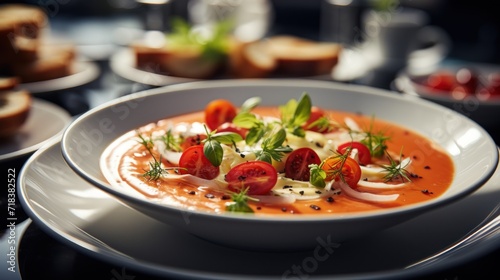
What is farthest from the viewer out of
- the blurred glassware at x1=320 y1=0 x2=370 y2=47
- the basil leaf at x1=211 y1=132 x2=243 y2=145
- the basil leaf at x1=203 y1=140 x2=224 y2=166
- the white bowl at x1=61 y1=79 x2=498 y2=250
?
the blurred glassware at x1=320 y1=0 x2=370 y2=47

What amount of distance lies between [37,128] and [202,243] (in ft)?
4.19

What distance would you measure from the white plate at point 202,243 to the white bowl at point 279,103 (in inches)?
2.1

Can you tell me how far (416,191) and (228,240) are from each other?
659 mm

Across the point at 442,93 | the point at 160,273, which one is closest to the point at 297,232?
the point at 160,273

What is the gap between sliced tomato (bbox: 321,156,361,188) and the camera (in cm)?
174

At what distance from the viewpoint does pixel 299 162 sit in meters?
1.82

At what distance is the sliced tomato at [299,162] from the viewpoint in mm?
1805

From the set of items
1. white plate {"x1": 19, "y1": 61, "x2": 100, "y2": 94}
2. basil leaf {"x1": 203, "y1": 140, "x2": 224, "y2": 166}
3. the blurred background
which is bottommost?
the blurred background

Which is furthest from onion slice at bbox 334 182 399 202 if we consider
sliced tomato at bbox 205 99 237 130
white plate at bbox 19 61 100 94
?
white plate at bbox 19 61 100 94

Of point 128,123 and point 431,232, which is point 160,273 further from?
point 128,123

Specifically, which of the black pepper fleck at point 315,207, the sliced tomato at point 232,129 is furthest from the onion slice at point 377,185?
the sliced tomato at point 232,129

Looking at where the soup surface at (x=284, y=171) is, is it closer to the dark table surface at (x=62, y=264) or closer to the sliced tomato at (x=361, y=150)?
the sliced tomato at (x=361, y=150)

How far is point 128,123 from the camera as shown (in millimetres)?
2273

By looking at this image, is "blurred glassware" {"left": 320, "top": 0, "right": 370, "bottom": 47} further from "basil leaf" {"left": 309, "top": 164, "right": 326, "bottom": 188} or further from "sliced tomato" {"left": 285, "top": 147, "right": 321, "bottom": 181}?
"basil leaf" {"left": 309, "top": 164, "right": 326, "bottom": 188}
